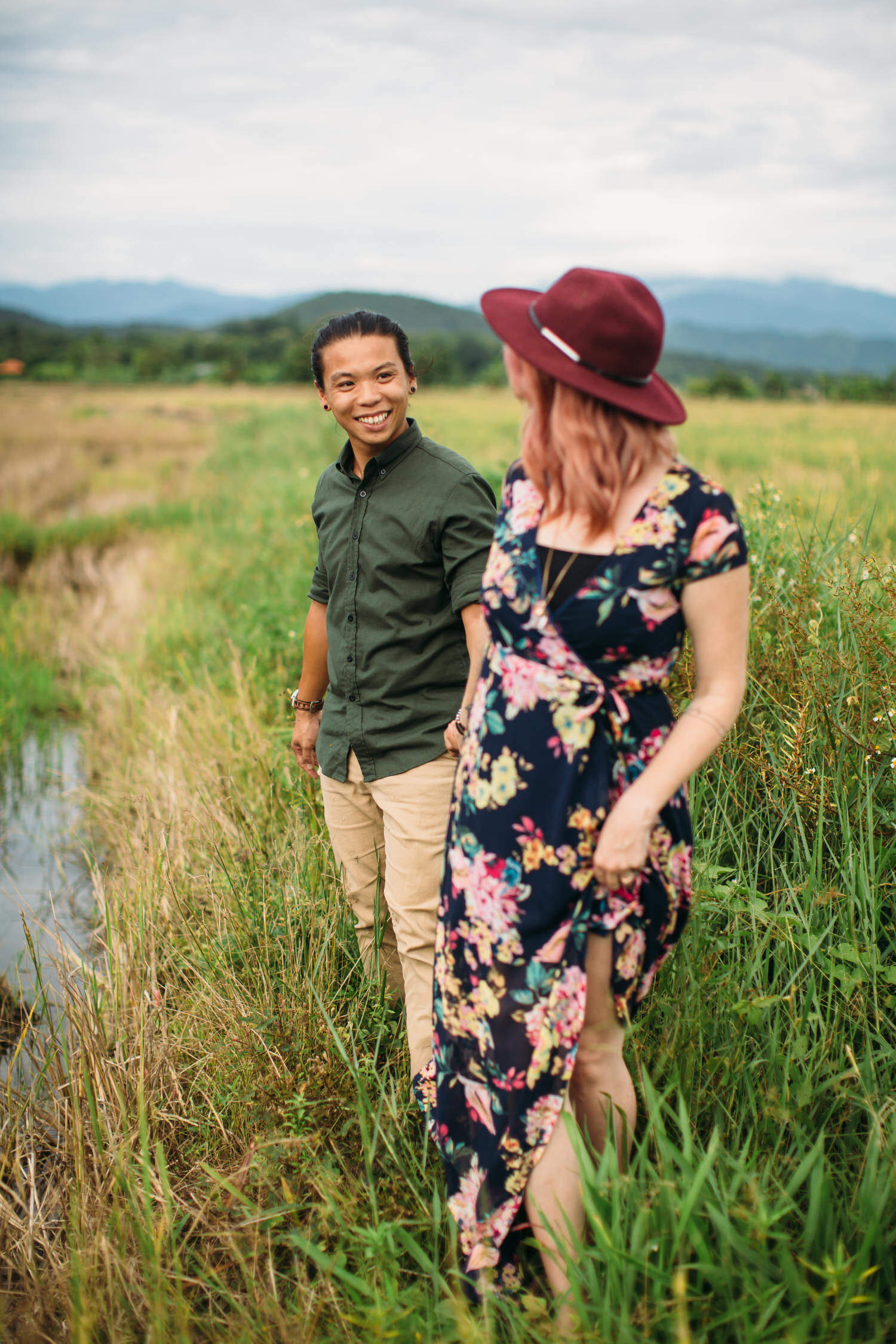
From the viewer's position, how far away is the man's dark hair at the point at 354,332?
6.66 feet

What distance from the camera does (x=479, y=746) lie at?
1.56 m

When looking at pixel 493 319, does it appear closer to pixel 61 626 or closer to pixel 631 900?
pixel 631 900

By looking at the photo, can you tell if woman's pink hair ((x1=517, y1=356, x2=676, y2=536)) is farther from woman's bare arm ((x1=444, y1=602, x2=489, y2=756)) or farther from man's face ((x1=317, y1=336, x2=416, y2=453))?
man's face ((x1=317, y1=336, x2=416, y2=453))

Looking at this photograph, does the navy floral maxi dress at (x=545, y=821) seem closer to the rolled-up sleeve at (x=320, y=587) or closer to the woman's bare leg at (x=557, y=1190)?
the woman's bare leg at (x=557, y=1190)

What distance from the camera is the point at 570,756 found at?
145cm

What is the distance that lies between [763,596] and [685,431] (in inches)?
574

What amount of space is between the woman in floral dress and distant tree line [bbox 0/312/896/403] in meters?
43.5

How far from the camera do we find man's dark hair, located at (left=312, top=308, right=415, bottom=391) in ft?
6.66

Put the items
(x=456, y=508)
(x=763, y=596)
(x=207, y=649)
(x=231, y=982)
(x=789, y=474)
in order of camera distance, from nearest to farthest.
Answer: (x=456, y=508), (x=231, y=982), (x=763, y=596), (x=207, y=649), (x=789, y=474)

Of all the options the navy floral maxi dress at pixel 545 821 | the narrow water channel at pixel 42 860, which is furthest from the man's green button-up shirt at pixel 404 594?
the narrow water channel at pixel 42 860

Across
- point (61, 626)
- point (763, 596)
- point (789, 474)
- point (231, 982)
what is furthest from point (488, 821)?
point (789, 474)

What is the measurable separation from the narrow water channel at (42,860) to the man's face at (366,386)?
6.56ft

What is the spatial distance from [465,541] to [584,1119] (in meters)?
1.21

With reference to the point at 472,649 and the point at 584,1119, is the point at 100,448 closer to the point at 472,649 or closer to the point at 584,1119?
the point at 472,649
